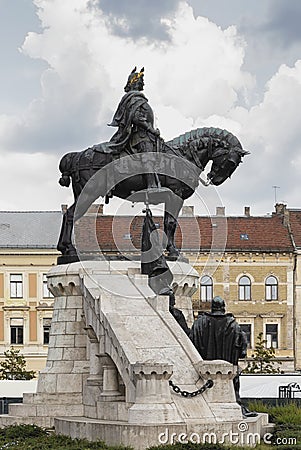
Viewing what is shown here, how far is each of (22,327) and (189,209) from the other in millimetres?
38940

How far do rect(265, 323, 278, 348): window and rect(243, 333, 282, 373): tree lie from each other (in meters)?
2.03

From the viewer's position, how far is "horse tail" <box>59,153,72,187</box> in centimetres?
2581

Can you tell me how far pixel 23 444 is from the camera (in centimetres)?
2127

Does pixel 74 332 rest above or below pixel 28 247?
below

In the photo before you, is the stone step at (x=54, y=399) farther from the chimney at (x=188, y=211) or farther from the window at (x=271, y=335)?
the window at (x=271, y=335)

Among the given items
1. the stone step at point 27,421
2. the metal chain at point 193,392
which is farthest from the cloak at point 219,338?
the stone step at point 27,421

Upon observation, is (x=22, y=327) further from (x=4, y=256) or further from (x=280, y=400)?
(x=280, y=400)

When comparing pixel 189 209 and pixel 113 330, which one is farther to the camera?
pixel 189 209

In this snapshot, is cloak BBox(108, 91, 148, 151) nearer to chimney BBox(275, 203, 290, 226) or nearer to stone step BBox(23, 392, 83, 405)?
stone step BBox(23, 392, 83, 405)

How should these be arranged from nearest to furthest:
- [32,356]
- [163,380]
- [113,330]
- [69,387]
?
[163,380] < [113,330] < [69,387] < [32,356]

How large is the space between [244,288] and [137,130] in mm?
40533

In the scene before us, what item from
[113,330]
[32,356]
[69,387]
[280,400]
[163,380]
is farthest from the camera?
[32,356]

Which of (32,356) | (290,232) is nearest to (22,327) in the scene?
(32,356)

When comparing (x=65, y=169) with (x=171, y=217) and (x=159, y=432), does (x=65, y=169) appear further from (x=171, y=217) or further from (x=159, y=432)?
(x=159, y=432)
